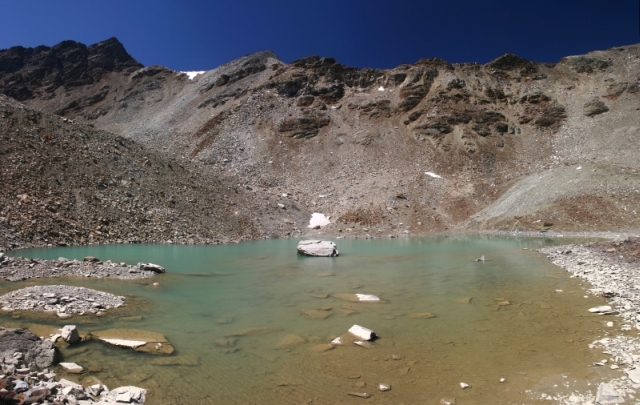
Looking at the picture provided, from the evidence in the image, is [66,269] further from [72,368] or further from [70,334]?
[72,368]

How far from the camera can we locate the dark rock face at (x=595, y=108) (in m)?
74.3

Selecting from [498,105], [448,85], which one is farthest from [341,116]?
[498,105]

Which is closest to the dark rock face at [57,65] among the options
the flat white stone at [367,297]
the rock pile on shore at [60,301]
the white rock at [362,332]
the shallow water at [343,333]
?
the rock pile on shore at [60,301]

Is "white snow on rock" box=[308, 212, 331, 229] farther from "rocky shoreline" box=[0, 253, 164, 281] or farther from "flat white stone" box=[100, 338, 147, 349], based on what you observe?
"flat white stone" box=[100, 338, 147, 349]

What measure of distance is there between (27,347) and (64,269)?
12.6m

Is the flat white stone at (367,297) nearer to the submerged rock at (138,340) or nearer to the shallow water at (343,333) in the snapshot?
the shallow water at (343,333)

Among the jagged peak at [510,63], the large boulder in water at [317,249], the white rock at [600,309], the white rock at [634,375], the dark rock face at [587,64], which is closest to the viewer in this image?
the white rock at [634,375]

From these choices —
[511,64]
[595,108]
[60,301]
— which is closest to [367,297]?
[60,301]

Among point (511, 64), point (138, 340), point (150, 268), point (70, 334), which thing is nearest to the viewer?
point (70, 334)

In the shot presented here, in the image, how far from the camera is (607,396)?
6672mm

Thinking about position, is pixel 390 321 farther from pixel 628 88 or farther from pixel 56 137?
pixel 628 88

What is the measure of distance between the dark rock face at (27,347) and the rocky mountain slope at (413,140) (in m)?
39.1

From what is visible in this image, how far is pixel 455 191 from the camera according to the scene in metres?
60.1

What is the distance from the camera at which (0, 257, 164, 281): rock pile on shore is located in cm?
1700
